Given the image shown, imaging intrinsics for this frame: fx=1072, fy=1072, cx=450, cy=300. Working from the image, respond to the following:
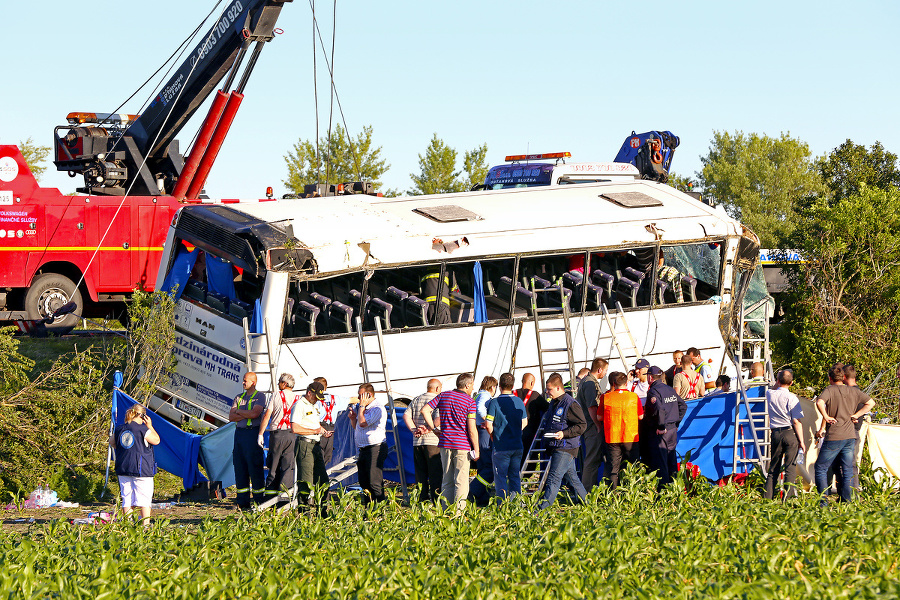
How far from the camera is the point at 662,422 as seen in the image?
1182 cm

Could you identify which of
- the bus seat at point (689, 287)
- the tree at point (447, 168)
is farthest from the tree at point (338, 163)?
the bus seat at point (689, 287)

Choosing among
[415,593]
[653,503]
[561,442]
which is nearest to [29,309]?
[561,442]

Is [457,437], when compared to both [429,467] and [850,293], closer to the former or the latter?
[429,467]

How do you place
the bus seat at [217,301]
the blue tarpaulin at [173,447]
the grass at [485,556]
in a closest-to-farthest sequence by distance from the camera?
the grass at [485,556], the blue tarpaulin at [173,447], the bus seat at [217,301]

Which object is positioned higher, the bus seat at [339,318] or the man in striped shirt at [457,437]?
the bus seat at [339,318]

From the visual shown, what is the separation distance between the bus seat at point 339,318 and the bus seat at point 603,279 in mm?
3939

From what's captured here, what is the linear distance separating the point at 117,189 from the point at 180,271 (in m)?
6.44

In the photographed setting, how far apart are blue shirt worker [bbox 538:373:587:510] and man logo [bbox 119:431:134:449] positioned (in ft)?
14.8

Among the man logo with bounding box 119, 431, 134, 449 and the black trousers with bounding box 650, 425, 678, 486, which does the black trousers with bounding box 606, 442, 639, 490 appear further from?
the man logo with bounding box 119, 431, 134, 449

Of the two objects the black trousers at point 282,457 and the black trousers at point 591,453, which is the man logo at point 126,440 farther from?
the black trousers at point 591,453

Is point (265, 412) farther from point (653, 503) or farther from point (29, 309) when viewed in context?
point (29, 309)

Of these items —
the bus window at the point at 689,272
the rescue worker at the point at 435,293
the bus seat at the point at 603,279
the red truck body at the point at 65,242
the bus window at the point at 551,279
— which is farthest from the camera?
the red truck body at the point at 65,242

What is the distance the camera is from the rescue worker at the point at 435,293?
14.5m

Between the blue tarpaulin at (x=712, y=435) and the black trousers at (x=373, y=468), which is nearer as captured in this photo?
the black trousers at (x=373, y=468)
